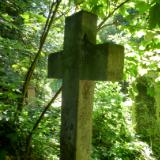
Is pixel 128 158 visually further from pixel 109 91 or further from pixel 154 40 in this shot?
pixel 154 40

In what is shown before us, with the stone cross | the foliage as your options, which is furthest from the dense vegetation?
the stone cross

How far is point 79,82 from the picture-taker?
184 cm

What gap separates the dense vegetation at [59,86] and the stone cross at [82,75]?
0.32m

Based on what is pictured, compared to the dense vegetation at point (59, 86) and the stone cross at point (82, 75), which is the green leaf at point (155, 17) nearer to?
the dense vegetation at point (59, 86)

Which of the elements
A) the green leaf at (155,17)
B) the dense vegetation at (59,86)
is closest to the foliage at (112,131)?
the dense vegetation at (59,86)

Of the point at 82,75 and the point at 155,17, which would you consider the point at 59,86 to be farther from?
the point at 155,17

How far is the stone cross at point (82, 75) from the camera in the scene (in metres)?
1.71

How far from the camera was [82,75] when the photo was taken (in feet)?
5.98

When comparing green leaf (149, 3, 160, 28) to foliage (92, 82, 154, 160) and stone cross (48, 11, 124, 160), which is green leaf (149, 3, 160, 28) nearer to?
stone cross (48, 11, 124, 160)

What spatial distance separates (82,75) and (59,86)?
4.58 meters

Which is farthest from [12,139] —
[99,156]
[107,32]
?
[107,32]

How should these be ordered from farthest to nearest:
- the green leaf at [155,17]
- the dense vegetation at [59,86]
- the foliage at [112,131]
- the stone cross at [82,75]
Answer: the foliage at [112,131]
the dense vegetation at [59,86]
the stone cross at [82,75]
the green leaf at [155,17]

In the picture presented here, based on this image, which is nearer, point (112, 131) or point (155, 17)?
point (155, 17)

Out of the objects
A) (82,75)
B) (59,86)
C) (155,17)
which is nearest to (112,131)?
(59,86)
